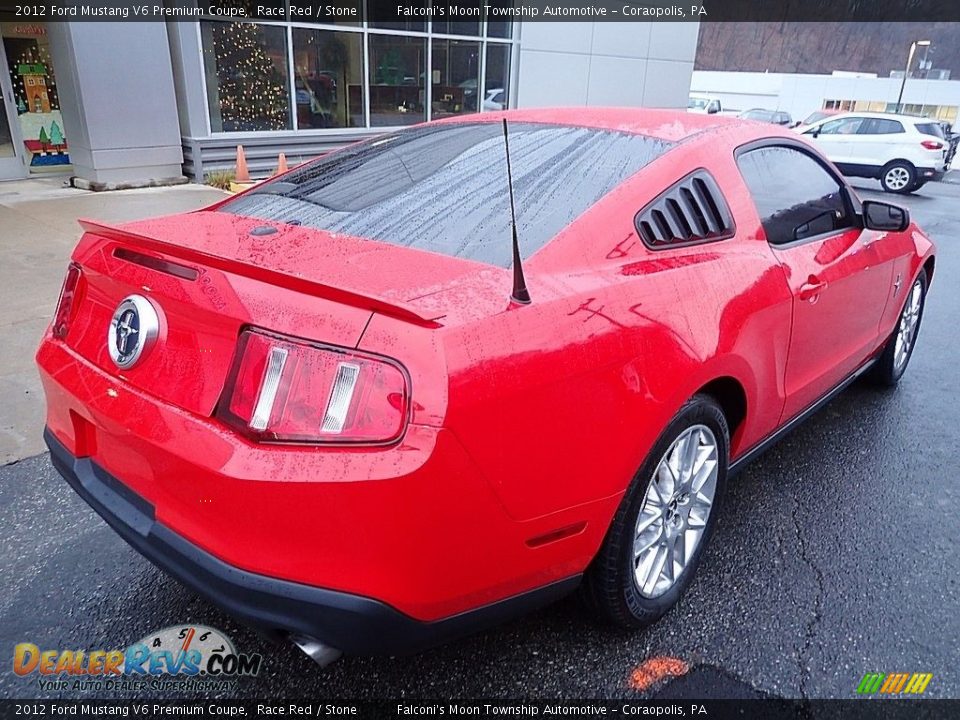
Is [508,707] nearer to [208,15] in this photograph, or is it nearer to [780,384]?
[780,384]

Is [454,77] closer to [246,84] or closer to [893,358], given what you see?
[246,84]

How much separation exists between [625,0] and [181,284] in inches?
588

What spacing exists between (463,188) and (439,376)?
3.40 feet

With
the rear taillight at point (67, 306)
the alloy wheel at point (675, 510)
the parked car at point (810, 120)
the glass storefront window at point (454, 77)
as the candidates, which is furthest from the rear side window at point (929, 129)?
the rear taillight at point (67, 306)

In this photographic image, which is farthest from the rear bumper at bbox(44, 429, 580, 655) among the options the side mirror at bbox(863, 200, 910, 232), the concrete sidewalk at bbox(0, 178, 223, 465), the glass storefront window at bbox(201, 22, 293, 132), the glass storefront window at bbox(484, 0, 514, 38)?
the glass storefront window at bbox(484, 0, 514, 38)

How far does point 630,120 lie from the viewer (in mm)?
2689

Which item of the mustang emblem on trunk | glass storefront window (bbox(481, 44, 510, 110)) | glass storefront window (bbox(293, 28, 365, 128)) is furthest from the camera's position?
glass storefront window (bbox(481, 44, 510, 110))

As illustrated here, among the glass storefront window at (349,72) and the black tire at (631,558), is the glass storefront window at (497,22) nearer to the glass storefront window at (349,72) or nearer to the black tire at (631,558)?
the glass storefront window at (349,72)

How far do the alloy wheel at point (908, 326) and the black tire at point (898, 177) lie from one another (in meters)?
13.5

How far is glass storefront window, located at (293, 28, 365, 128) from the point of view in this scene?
10812 millimetres

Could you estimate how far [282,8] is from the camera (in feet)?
33.8

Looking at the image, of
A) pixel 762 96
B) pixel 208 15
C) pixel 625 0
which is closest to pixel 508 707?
pixel 208 15

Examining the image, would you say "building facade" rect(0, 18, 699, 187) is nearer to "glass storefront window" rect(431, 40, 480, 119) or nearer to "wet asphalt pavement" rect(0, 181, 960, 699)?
"glass storefront window" rect(431, 40, 480, 119)

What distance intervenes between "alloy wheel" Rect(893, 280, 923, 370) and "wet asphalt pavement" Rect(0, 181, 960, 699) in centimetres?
103
